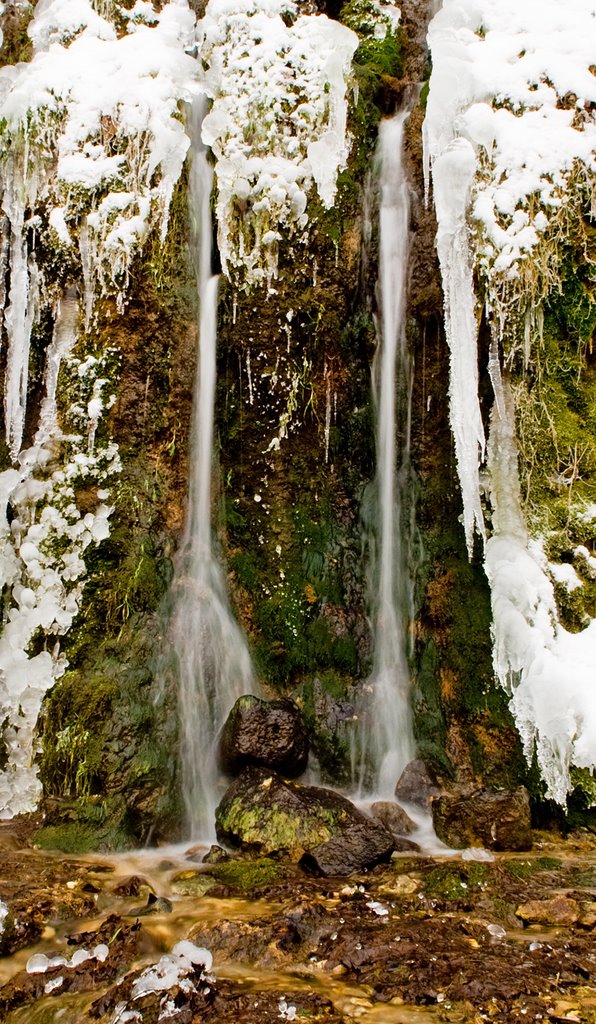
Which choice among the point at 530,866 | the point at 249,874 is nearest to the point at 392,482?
the point at 530,866

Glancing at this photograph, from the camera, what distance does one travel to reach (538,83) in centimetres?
565

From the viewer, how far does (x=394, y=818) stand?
15.4ft

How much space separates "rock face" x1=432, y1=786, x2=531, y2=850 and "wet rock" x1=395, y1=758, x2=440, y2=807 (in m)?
0.54

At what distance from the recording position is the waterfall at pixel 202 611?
5.09 meters

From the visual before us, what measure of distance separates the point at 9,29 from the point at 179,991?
320 inches

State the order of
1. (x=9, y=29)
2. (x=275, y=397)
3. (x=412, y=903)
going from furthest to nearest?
1. (x=9, y=29)
2. (x=275, y=397)
3. (x=412, y=903)

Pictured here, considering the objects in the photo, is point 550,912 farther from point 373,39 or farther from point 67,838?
point 373,39

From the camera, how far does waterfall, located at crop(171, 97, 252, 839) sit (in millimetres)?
5094

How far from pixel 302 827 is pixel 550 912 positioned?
1482 millimetres

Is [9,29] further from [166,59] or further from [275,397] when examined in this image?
[275,397]

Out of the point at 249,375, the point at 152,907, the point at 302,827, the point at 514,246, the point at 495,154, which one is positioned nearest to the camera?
the point at 152,907

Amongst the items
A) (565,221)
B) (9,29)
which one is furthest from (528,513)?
(9,29)

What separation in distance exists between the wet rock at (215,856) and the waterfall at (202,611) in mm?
485

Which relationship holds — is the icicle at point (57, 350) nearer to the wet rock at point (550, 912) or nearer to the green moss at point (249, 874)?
the green moss at point (249, 874)
